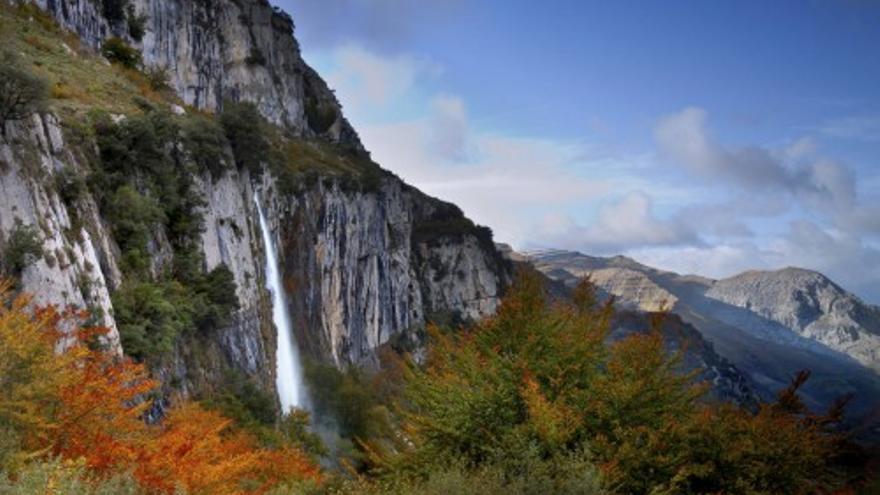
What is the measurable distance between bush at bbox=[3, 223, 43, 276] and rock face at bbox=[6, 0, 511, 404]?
33 centimetres

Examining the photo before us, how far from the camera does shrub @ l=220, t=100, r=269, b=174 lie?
54.1m

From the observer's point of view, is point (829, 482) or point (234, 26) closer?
point (829, 482)

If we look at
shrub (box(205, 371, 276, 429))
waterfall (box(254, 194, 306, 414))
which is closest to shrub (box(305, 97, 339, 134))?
waterfall (box(254, 194, 306, 414))

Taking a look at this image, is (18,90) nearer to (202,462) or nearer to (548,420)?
(202,462)

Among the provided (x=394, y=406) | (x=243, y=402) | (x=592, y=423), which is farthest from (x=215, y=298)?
(x=592, y=423)

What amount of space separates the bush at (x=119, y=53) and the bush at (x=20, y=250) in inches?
1502

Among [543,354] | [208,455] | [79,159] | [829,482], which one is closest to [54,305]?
[208,455]

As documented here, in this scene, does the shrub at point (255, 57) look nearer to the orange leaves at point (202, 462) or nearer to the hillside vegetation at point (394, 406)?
the hillside vegetation at point (394, 406)

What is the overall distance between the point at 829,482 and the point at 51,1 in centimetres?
5494

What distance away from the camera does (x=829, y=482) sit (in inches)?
784

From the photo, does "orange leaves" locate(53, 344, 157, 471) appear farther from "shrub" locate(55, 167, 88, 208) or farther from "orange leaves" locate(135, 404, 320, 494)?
"shrub" locate(55, 167, 88, 208)

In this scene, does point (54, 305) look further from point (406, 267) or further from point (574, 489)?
point (406, 267)

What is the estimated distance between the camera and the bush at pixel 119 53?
196 feet

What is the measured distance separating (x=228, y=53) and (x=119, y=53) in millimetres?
28259
